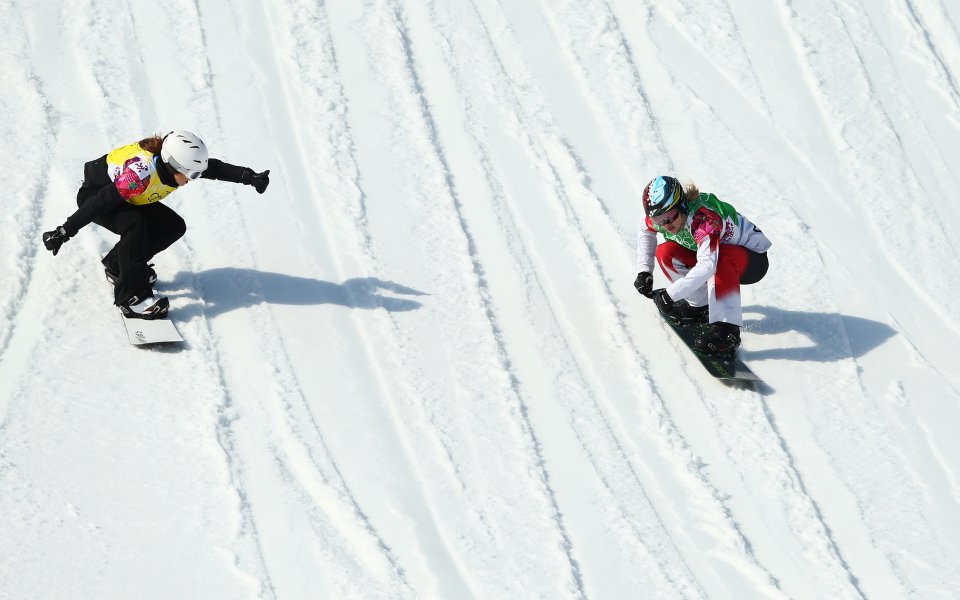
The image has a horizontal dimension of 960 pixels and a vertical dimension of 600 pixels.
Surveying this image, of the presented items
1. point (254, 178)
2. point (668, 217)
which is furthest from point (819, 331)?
point (254, 178)

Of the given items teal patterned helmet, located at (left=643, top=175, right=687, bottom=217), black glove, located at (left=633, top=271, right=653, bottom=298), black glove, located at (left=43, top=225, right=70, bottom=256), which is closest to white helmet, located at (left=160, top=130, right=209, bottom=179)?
black glove, located at (left=43, top=225, right=70, bottom=256)

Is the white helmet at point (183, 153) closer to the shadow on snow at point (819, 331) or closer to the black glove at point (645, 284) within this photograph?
the black glove at point (645, 284)

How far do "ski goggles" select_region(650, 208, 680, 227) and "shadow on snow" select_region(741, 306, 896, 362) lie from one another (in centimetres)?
107

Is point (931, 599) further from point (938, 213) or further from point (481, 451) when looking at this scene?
point (938, 213)

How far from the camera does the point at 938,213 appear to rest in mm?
8812

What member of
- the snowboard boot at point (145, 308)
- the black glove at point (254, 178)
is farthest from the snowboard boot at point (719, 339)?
the snowboard boot at point (145, 308)

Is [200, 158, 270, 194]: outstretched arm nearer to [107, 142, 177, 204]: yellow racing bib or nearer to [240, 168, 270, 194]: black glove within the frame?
[240, 168, 270, 194]: black glove

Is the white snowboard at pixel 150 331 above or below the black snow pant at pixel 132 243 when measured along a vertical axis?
below

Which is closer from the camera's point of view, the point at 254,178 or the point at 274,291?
the point at 254,178

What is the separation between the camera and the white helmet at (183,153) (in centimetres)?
637

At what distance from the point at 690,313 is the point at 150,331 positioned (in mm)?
3266

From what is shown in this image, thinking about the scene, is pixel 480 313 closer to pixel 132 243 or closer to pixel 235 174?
pixel 235 174

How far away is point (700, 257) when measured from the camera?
682cm

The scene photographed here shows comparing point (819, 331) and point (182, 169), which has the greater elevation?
point (182, 169)
